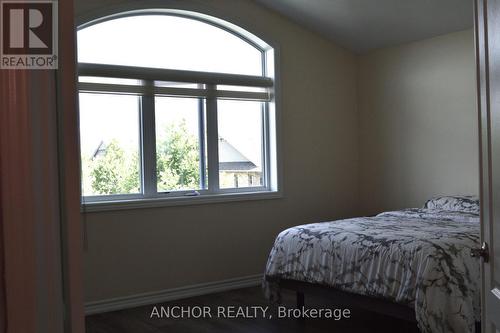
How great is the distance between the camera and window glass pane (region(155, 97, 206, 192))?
4398 millimetres

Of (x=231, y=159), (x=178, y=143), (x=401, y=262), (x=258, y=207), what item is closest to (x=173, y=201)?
(x=178, y=143)

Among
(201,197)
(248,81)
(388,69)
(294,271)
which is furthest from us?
(388,69)

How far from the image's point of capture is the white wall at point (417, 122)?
14.7 ft

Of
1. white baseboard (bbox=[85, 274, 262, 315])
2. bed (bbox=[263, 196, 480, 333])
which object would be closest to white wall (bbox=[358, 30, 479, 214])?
bed (bbox=[263, 196, 480, 333])

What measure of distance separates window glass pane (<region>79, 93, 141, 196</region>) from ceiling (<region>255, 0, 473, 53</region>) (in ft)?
5.45

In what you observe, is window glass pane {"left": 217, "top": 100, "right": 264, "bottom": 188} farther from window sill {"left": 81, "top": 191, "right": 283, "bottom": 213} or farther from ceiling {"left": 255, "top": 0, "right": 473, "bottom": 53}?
ceiling {"left": 255, "top": 0, "right": 473, "bottom": 53}

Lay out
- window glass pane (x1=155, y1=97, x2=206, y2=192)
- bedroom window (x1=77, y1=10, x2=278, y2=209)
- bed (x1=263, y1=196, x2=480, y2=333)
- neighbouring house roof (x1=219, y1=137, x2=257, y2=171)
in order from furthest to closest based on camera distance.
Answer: neighbouring house roof (x1=219, y1=137, x2=257, y2=171) → window glass pane (x1=155, y1=97, x2=206, y2=192) → bedroom window (x1=77, y1=10, x2=278, y2=209) → bed (x1=263, y1=196, x2=480, y2=333)

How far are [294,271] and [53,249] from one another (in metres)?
2.89

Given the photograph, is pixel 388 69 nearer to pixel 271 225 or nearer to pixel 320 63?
pixel 320 63

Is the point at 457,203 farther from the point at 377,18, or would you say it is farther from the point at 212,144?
the point at 212,144

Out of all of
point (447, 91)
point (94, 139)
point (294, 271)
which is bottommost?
point (294, 271)

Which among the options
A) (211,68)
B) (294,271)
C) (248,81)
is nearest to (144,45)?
(211,68)

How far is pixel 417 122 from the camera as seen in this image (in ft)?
16.1

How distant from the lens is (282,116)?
493 cm
